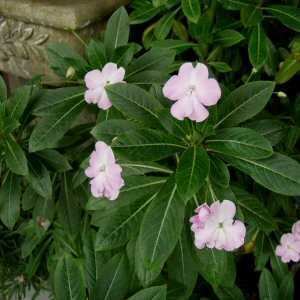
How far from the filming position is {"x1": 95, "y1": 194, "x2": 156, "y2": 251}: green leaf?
125cm

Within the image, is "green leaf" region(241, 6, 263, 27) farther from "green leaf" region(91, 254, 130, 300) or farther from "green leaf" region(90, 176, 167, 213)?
"green leaf" region(91, 254, 130, 300)

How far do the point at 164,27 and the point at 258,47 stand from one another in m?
0.34

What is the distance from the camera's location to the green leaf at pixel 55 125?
1.36 metres

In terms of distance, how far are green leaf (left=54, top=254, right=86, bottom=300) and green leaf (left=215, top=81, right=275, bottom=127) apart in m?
0.49

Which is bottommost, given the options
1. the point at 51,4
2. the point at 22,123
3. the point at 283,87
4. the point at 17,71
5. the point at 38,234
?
the point at 38,234

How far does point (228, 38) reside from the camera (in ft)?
5.31

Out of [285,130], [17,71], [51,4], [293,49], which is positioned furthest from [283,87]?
[17,71]

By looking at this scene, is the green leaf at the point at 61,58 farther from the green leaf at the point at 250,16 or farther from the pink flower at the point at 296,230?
the pink flower at the point at 296,230

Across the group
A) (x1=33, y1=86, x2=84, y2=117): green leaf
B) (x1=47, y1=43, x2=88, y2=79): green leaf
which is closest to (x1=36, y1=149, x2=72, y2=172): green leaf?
(x1=33, y1=86, x2=84, y2=117): green leaf

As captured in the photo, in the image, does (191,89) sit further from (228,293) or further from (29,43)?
(29,43)

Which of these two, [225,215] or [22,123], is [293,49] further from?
[22,123]

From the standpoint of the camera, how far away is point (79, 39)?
1.69 metres

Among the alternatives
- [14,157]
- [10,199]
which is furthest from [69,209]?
[14,157]

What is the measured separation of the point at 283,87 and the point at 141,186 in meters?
0.85
